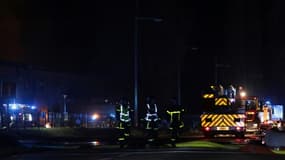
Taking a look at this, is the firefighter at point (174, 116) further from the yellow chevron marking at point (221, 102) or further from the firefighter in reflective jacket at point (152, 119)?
the yellow chevron marking at point (221, 102)

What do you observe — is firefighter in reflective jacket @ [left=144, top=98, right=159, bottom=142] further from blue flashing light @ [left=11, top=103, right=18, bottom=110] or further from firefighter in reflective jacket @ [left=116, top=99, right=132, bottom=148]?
blue flashing light @ [left=11, top=103, right=18, bottom=110]

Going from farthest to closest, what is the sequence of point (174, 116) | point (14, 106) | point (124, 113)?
1. point (14, 106)
2. point (174, 116)
3. point (124, 113)

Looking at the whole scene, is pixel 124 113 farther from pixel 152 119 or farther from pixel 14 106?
pixel 14 106

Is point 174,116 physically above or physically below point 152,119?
above

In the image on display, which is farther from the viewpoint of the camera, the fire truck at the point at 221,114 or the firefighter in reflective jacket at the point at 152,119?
the fire truck at the point at 221,114

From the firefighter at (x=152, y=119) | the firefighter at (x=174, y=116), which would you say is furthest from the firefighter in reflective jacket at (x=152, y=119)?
the firefighter at (x=174, y=116)

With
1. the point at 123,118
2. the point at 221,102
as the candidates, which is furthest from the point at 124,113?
the point at 221,102

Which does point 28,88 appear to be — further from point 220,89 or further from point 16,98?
point 220,89

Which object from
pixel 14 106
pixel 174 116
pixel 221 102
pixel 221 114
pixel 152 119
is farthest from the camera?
pixel 14 106

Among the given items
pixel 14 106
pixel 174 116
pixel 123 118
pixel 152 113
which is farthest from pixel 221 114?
pixel 14 106

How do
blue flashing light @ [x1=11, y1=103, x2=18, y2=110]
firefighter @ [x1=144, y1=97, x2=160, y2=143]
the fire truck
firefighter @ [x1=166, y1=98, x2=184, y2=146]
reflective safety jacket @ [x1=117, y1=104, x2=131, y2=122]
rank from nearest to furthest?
reflective safety jacket @ [x1=117, y1=104, x2=131, y2=122] → firefighter @ [x1=144, y1=97, x2=160, y2=143] → firefighter @ [x1=166, y1=98, x2=184, y2=146] → the fire truck → blue flashing light @ [x1=11, y1=103, x2=18, y2=110]

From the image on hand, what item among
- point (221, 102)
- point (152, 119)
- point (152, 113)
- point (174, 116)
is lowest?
point (152, 119)

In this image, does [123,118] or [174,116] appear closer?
[123,118]

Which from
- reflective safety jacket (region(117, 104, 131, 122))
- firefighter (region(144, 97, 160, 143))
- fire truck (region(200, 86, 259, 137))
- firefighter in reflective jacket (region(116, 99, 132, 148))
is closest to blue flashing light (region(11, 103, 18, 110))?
fire truck (region(200, 86, 259, 137))
